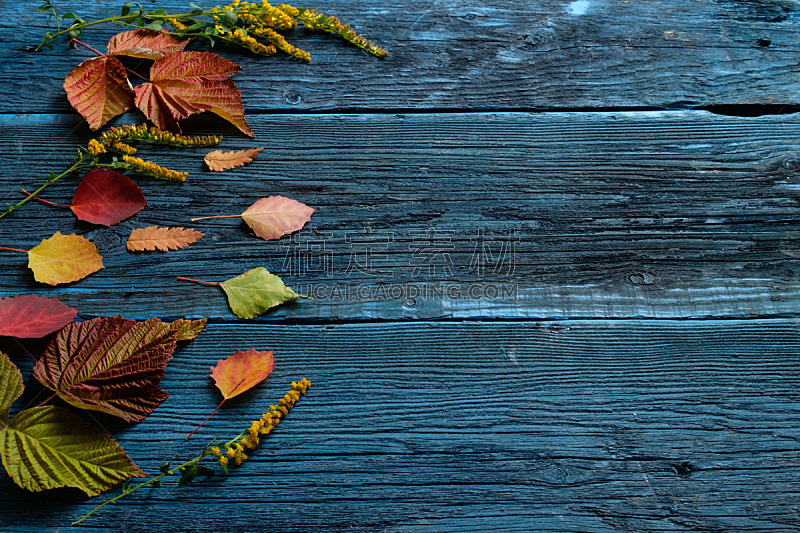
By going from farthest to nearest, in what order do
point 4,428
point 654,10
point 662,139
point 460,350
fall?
point 654,10, point 662,139, point 460,350, point 4,428

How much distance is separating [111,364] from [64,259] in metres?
0.21

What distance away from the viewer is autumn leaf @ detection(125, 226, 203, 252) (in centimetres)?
82

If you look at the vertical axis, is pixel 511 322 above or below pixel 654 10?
below

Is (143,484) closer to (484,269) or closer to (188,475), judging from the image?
(188,475)

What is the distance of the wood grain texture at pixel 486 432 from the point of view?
2.31 feet

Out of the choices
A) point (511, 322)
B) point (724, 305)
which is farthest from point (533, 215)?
point (724, 305)

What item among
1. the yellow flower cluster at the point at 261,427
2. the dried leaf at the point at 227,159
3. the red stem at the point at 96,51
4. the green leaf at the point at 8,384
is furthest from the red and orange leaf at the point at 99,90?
the yellow flower cluster at the point at 261,427

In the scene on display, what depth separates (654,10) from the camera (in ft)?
3.34

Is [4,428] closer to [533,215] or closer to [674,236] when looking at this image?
[533,215]

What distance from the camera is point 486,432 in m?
0.75

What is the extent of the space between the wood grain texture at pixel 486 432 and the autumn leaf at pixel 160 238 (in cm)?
17

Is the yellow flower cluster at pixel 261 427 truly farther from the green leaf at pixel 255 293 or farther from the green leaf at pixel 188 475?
the green leaf at pixel 255 293

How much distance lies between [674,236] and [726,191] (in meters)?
0.14

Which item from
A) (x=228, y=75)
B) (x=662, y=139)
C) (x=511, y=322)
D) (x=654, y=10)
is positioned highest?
(x=654, y=10)
